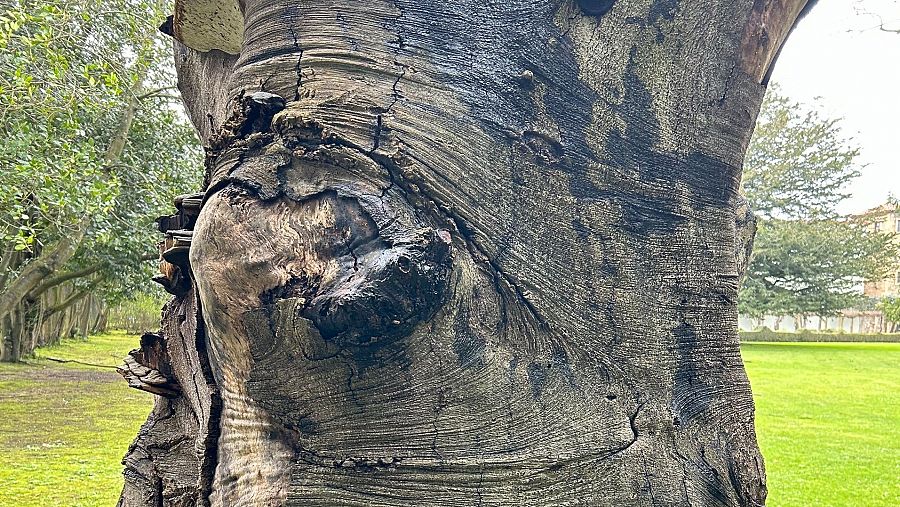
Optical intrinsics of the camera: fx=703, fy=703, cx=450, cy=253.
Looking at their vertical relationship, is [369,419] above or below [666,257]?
below

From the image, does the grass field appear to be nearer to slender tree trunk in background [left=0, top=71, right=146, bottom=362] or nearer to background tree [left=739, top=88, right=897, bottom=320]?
slender tree trunk in background [left=0, top=71, right=146, bottom=362]

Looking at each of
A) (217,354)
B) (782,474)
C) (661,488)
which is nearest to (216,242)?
(217,354)

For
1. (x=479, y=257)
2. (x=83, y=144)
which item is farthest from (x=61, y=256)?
(x=479, y=257)

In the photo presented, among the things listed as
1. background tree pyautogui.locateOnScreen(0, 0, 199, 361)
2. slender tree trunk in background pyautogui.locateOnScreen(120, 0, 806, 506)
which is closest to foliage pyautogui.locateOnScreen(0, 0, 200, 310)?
background tree pyautogui.locateOnScreen(0, 0, 199, 361)

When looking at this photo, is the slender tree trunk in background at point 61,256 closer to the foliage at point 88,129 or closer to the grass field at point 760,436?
the foliage at point 88,129

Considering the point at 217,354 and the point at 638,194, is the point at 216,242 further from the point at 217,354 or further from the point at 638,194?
the point at 638,194

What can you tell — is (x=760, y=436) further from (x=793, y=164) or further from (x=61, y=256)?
(x=793, y=164)
